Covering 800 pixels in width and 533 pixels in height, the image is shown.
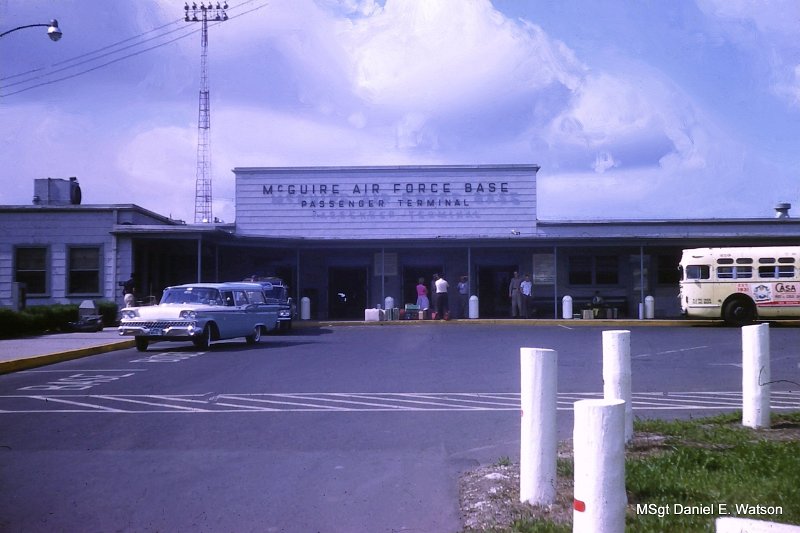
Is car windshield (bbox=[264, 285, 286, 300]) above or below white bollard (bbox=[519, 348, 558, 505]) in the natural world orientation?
above

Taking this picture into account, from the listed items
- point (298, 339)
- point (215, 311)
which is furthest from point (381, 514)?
point (298, 339)

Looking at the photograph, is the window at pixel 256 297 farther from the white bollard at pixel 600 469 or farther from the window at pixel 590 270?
the white bollard at pixel 600 469

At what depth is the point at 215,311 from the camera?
59.4ft

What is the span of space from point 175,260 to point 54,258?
593 cm

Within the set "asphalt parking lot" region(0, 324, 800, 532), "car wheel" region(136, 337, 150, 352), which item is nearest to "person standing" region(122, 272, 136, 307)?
"car wheel" region(136, 337, 150, 352)

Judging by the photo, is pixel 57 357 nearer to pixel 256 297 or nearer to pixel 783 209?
pixel 256 297

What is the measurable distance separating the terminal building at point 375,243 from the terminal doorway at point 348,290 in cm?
4

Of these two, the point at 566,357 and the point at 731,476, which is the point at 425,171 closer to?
the point at 566,357

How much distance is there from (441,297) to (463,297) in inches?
109

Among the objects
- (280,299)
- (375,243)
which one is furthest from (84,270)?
(375,243)

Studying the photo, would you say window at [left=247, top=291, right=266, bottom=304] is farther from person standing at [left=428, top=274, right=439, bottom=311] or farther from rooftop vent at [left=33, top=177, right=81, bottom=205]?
rooftop vent at [left=33, top=177, right=81, bottom=205]

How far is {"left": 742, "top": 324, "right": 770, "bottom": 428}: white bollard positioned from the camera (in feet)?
24.8

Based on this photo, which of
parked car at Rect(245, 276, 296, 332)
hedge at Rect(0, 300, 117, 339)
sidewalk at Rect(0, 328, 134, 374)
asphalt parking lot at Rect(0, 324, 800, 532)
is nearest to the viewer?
asphalt parking lot at Rect(0, 324, 800, 532)

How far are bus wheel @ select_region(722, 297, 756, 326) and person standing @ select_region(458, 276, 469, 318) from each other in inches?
354
